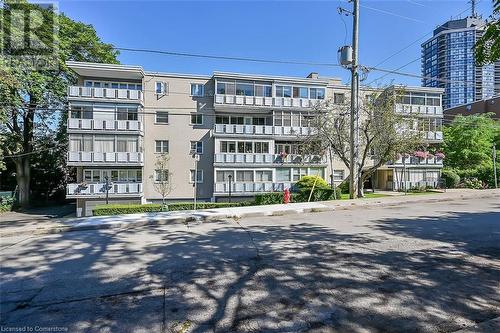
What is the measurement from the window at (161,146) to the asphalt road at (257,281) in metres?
20.3

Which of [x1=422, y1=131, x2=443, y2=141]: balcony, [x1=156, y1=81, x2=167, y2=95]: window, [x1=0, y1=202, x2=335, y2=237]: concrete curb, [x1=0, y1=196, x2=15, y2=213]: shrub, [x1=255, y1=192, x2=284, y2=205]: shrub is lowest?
[x1=0, y1=196, x2=15, y2=213]: shrub

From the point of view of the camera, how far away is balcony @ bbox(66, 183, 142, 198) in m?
23.8

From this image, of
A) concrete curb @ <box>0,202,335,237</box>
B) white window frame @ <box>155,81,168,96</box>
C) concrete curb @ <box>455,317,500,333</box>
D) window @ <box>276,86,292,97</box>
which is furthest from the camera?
window @ <box>276,86,292,97</box>

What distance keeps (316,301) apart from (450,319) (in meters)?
1.46

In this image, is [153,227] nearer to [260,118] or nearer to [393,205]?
[393,205]

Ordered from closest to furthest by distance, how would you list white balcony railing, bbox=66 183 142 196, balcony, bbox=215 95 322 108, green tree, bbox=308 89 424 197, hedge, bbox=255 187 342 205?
green tree, bbox=308 89 424 197 < hedge, bbox=255 187 342 205 < white balcony railing, bbox=66 183 142 196 < balcony, bbox=215 95 322 108

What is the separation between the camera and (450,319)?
3.29 metres

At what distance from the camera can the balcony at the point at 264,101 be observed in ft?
89.9

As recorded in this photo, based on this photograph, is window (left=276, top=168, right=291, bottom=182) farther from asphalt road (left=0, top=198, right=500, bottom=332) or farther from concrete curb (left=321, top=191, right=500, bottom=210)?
asphalt road (left=0, top=198, right=500, bottom=332)

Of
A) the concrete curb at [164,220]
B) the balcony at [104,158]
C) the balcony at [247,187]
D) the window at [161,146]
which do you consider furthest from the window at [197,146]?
the concrete curb at [164,220]

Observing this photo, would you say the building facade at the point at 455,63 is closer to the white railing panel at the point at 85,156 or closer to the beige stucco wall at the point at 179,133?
the beige stucco wall at the point at 179,133

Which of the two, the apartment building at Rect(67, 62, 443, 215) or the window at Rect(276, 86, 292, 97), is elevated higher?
the window at Rect(276, 86, 292, 97)

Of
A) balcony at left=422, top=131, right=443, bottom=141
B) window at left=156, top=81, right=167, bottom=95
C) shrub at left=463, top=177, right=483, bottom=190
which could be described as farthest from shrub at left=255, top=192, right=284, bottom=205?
balcony at left=422, top=131, right=443, bottom=141

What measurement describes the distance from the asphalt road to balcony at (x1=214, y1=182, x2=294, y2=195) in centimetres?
1894
